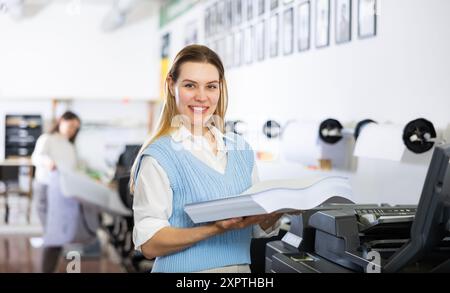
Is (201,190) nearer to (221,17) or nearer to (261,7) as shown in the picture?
(261,7)

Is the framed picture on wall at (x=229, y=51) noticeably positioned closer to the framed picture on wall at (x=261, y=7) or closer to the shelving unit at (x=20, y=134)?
the framed picture on wall at (x=261, y=7)

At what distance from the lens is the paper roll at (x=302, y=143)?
2211mm

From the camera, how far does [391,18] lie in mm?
1866

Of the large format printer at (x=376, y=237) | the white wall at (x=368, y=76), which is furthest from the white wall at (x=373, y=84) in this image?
the large format printer at (x=376, y=237)

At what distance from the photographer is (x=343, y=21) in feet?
6.68

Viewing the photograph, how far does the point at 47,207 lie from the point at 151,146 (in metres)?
3.45

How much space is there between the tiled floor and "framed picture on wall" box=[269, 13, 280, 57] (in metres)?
2.37

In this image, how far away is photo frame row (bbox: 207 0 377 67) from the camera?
2.00m

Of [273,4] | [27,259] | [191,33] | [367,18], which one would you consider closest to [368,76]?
[367,18]

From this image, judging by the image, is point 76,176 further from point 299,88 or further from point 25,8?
point 299,88

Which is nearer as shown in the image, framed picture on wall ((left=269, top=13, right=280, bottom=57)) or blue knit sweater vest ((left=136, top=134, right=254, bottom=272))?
blue knit sweater vest ((left=136, top=134, right=254, bottom=272))

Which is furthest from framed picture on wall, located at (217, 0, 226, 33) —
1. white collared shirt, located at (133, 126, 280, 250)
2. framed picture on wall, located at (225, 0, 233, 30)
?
white collared shirt, located at (133, 126, 280, 250)

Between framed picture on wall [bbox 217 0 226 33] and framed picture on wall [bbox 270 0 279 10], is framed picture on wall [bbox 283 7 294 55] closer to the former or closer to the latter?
framed picture on wall [bbox 270 0 279 10]

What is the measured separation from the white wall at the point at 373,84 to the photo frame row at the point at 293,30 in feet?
0.07
